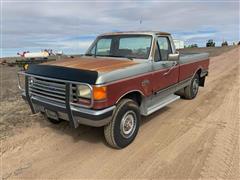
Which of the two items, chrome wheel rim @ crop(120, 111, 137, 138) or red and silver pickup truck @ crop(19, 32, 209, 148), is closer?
red and silver pickup truck @ crop(19, 32, 209, 148)

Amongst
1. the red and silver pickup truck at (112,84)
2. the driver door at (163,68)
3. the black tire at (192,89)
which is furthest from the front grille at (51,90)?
the black tire at (192,89)

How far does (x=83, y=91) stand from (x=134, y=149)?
144 centimetres

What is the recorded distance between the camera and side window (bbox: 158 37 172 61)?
5.44m

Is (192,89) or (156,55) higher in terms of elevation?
(156,55)

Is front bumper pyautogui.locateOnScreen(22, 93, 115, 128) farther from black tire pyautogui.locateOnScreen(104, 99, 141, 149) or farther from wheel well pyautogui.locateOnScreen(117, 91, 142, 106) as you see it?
wheel well pyautogui.locateOnScreen(117, 91, 142, 106)

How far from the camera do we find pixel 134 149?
168 inches

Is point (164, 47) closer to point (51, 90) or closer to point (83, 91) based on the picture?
point (83, 91)

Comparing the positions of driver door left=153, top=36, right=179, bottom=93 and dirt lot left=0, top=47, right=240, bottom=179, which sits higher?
driver door left=153, top=36, right=179, bottom=93

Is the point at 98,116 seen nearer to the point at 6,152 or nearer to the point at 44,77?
the point at 44,77

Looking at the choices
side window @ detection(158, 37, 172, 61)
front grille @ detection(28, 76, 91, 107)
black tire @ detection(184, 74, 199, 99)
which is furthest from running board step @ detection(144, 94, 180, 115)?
front grille @ detection(28, 76, 91, 107)

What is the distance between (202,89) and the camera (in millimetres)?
8891

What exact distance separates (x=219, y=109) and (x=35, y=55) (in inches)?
846

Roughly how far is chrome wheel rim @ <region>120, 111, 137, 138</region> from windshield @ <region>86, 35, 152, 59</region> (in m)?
1.34

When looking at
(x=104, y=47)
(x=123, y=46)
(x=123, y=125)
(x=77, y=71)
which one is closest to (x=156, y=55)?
(x=123, y=46)
